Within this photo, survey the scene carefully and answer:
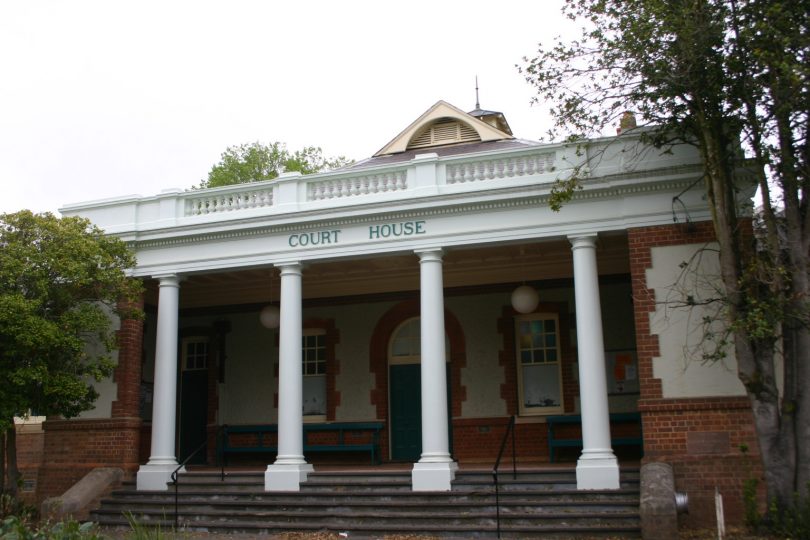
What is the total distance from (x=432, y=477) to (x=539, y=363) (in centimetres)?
477

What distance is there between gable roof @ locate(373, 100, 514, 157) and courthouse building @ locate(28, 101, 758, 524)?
0.05 m

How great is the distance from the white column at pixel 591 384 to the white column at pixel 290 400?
469cm

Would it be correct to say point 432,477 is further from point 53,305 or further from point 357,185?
point 53,305

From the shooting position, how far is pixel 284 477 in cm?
1362

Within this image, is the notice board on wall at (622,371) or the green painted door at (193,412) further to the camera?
the green painted door at (193,412)

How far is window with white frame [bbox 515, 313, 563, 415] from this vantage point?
16516 mm

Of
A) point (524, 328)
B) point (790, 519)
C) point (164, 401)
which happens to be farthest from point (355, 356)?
point (790, 519)

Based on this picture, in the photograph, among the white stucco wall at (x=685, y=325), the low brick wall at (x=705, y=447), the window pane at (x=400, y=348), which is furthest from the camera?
the window pane at (x=400, y=348)

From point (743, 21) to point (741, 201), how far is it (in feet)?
9.47

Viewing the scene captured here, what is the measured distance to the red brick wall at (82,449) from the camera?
49.1ft

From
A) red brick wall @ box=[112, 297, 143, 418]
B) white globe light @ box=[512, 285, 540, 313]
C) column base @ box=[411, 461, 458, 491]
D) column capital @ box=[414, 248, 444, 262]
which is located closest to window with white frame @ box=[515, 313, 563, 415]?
white globe light @ box=[512, 285, 540, 313]

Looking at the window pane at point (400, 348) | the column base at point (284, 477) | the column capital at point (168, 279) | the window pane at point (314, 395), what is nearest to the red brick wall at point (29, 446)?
the column capital at point (168, 279)

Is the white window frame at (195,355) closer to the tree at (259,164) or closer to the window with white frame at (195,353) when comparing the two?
the window with white frame at (195,353)

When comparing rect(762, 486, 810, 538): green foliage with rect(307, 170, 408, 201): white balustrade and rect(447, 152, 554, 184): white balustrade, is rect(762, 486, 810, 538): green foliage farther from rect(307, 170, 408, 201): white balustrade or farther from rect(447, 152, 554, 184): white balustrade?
rect(307, 170, 408, 201): white balustrade
